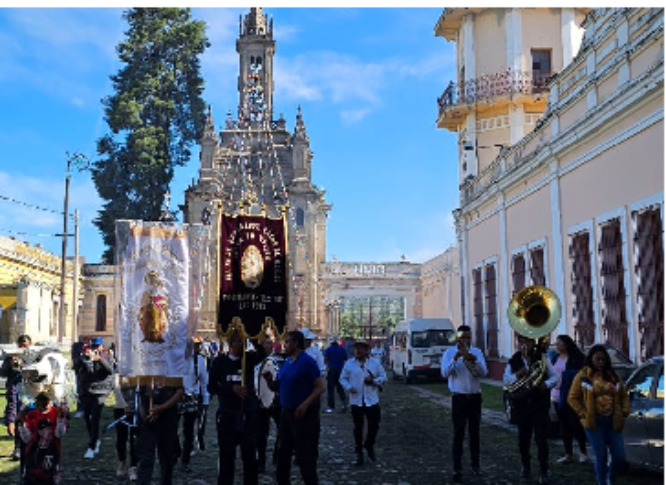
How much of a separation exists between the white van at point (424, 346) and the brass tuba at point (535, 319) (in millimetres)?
16588

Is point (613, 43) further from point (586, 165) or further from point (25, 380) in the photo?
point (25, 380)

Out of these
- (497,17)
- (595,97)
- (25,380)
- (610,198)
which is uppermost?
(497,17)

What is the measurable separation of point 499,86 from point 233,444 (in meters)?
21.6

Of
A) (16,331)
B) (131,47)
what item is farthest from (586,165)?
(131,47)

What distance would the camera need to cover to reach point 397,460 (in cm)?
1081

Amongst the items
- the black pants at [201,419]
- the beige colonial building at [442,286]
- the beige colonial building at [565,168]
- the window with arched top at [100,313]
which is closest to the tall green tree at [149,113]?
the window with arched top at [100,313]

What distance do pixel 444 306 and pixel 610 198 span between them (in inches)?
1048

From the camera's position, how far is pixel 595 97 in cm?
1541

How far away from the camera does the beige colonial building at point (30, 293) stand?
31828mm

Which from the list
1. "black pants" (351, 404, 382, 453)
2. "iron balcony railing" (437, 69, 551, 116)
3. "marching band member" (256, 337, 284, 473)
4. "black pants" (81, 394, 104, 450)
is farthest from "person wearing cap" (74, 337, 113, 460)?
"iron balcony railing" (437, 69, 551, 116)

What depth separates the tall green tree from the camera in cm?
4538

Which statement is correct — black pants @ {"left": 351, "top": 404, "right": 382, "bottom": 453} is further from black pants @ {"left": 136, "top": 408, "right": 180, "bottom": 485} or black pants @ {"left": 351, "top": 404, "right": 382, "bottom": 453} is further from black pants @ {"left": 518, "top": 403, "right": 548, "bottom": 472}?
black pants @ {"left": 136, "top": 408, "right": 180, "bottom": 485}

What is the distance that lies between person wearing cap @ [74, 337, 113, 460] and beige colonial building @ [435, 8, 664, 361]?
358 inches

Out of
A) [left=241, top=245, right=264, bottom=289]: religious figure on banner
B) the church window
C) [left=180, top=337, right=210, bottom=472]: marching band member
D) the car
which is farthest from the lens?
the church window
